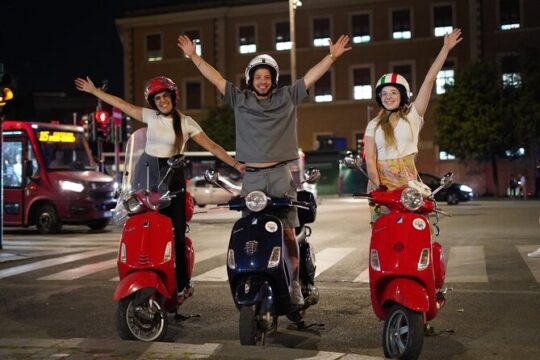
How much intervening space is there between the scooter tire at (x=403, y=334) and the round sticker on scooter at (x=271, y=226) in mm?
1043

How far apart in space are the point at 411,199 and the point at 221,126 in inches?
1638

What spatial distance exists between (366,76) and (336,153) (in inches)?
283

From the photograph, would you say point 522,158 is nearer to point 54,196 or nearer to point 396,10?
point 396,10

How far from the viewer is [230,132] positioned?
46.2 metres

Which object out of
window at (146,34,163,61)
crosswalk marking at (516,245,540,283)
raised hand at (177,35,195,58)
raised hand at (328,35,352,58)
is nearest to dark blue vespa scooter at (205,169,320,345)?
raised hand at (328,35,352,58)

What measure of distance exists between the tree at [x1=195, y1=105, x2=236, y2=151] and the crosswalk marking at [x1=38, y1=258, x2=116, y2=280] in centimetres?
3468

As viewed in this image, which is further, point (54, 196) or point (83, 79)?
point (54, 196)

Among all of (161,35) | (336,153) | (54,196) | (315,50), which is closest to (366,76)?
(315,50)

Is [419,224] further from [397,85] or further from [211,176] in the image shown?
[211,176]

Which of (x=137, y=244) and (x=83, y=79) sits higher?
(x=83, y=79)

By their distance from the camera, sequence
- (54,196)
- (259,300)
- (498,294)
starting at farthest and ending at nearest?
(54,196) < (498,294) < (259,300)

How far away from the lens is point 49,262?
1157cm

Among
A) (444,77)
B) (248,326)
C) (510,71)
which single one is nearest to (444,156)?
(444,77)

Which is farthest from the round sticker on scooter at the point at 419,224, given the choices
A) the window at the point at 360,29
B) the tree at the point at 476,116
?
the window at the point at 360,29
